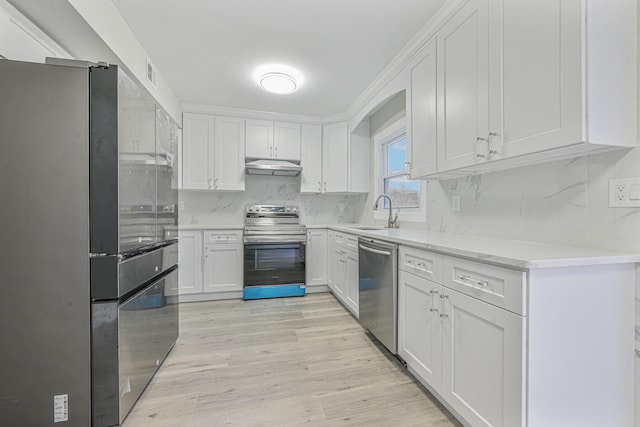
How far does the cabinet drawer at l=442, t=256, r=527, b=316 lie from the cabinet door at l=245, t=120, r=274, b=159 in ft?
→ 9.86

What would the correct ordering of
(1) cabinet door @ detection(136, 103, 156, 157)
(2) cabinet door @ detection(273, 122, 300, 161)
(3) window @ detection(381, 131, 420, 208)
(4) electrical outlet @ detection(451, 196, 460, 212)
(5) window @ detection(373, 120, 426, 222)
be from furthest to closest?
(2) cabinet door @ detection(273, 122, 300, 161)
(3) window @ detection(381, 131, 420, 208)
(5) window @ detection(373, 120, 426, 222)
(4) electrical outlet @ detection(451, 196, 460, 212)
(1) cabinet door @ detection(136, 103, 156, 157)

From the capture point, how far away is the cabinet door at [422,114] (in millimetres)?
2004

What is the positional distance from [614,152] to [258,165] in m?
3.23

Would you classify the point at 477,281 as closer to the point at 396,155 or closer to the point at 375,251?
the point at 375,251

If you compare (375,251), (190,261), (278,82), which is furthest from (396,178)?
(190,261)

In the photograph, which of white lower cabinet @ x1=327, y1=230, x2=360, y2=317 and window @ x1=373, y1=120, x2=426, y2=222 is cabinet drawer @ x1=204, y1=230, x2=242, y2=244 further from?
window @ x1=373, y1=120, x2=426, y2=222

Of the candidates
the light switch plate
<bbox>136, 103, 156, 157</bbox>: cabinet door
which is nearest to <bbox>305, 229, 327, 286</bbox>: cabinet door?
<bbox>136, 103, 156, 157</bbox>: cabinet door

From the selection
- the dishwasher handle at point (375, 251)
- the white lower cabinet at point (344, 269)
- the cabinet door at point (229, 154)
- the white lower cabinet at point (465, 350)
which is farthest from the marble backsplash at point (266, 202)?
the white lower cabinet at point (465, 350)

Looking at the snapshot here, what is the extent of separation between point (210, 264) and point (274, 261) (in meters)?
0.80

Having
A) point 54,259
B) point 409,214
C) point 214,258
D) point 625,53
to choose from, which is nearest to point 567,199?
point 625,53

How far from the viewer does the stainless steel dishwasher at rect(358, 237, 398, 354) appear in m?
1.96

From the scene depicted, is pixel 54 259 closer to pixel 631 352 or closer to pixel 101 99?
pixel 101 99

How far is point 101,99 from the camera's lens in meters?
1.32

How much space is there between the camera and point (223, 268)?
138 inches
